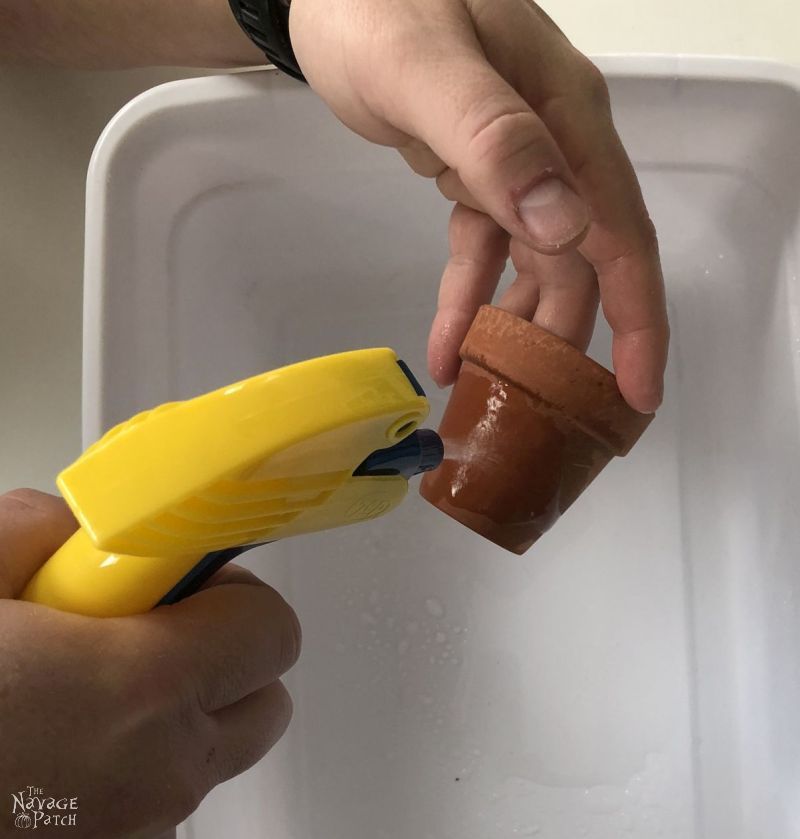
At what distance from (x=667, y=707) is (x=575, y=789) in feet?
0.30

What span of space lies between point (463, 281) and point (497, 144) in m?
0.19

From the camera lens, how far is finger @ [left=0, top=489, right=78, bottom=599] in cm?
37

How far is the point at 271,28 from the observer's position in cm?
49

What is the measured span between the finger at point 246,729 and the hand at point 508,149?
0.76 feet

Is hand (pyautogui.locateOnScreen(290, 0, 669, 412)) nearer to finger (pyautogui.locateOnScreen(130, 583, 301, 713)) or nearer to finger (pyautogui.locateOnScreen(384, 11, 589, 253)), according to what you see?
finger (pyautogui.locateOnScreen(384, 11, 589, 253))

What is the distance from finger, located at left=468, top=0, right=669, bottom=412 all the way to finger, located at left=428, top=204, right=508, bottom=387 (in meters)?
0.08

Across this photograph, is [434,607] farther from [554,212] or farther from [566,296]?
[554,212]

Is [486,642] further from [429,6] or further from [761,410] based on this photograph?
[429,6]

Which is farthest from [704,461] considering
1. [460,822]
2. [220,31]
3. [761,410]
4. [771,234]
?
[220,31]

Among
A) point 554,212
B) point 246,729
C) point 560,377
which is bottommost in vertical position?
point 246,729

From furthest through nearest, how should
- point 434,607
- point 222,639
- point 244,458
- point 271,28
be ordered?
point 434,607 < point 271,28 < point 222,639 < point 244,458

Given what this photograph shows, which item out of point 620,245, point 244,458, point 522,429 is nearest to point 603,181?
point 620,245

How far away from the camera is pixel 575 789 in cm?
62

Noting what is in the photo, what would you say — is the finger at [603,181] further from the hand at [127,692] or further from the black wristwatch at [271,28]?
the hand at [127,692]
